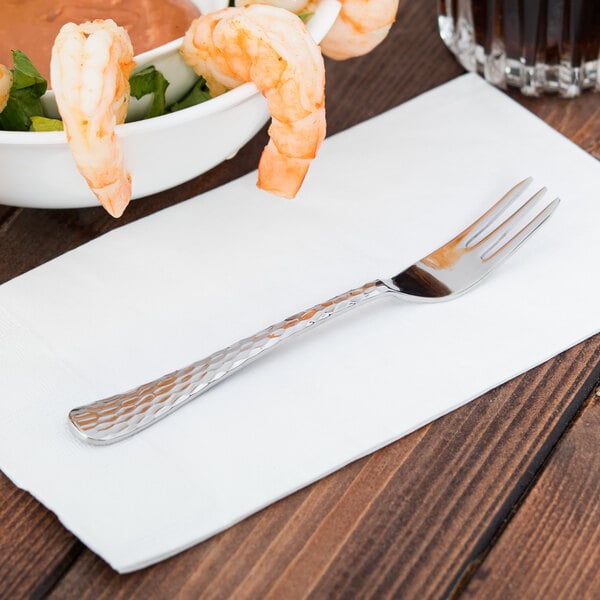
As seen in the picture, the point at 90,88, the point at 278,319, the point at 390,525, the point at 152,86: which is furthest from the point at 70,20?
the point at 390,525

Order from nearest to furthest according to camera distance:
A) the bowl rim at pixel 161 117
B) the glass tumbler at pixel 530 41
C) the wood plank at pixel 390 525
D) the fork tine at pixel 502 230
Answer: the wood plank at pixel 390 525 < the bowl rim at pixel 161 117 < the fork tine at pixel 502 230 < the glass tumbler at pixel 530 41

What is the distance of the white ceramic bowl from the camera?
0.99 meters

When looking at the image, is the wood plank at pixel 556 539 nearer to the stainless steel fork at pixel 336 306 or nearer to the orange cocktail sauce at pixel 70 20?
the stainless steel fork at pixel 336 306

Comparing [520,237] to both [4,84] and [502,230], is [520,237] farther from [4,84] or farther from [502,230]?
[4,84]

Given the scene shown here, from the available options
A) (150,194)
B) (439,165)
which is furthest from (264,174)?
(439,165)

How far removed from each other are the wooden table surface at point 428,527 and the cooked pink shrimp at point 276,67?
28cm

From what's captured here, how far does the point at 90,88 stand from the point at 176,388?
0.93 feet

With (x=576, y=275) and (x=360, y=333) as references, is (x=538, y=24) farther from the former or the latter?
(x=360, y=333)

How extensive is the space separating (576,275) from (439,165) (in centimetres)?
23

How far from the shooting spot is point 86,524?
0.84m

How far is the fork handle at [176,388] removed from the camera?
2.97 ft

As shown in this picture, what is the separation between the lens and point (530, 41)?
128 centimetres

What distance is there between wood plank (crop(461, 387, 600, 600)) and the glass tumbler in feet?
1.83

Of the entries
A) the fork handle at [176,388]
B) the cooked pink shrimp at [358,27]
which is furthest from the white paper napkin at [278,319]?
the cooked pink shrimp at [358,27]
